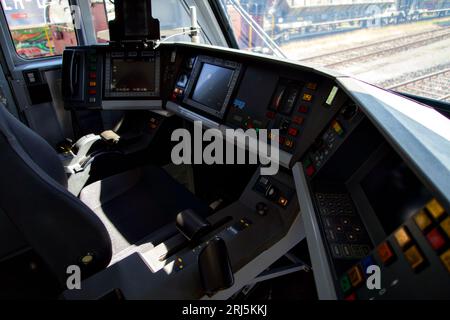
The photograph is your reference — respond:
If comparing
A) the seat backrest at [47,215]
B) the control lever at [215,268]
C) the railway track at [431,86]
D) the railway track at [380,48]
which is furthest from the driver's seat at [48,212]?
the railway track at [431,86]

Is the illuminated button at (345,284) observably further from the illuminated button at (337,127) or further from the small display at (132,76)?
the small display at (132,76)

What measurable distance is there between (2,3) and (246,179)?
2174mm

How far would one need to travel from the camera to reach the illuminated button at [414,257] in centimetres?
48

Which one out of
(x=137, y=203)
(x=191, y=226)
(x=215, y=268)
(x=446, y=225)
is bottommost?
(x=137, y=203)

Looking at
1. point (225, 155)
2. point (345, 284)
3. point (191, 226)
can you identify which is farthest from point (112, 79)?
point (345, 284)

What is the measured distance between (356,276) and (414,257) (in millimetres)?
160

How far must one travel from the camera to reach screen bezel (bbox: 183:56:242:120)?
5.45ft

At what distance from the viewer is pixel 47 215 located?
81cm

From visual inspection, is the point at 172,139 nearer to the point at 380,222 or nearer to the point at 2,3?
the point at 2,3

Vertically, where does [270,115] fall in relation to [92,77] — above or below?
above

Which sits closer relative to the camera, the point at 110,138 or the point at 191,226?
the point at 191,226

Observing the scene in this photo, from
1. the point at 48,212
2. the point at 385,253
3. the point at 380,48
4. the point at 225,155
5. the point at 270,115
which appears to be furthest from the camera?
the point at 225,155

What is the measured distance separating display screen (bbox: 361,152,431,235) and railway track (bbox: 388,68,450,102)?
0.77 m

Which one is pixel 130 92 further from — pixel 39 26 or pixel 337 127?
pixel 337 127
